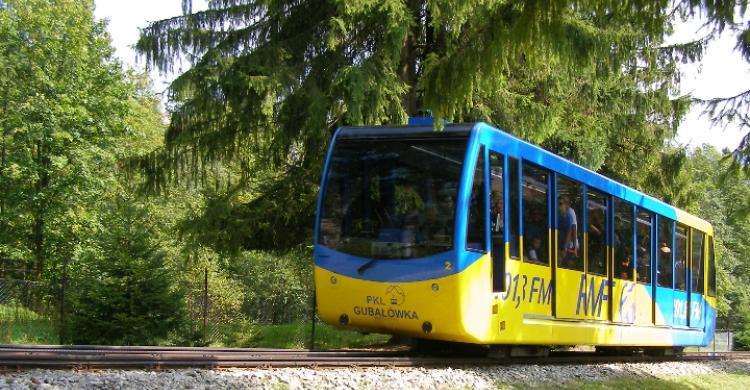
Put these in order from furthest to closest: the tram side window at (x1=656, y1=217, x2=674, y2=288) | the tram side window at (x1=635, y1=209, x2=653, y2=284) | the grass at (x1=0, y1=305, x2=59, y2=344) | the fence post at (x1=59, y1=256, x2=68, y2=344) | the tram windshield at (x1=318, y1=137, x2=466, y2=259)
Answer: the grass at (x1=0, y1=305, x2=59, y2=344) < the fence post at (x1=59, y1=256, x2=68, y2=344) < the tram side window at (x1=656, y1=217, x2=674, y2=288) < the tram side window at (x1=635, y1=209, x2=653, y2=284) < the tram windshield at (x1=318, y1=137, x2=466, y2=259)

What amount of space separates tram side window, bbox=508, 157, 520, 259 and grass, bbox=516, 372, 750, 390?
1.82m

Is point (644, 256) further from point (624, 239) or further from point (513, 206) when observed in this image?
point (513, 206)

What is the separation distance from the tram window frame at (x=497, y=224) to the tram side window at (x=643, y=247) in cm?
475

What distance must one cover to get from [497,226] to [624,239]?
4.24 m

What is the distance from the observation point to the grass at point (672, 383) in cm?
1028

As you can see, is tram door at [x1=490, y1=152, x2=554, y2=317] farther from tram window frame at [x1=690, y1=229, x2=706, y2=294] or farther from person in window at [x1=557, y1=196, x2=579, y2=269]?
tram window frame at [x1=690, y1=229, x2=706, y2=294]

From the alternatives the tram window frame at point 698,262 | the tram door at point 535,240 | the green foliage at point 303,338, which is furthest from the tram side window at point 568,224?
the green foliage at point 303,338

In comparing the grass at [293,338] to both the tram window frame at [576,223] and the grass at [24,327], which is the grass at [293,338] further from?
the tram window frame at [576,223]

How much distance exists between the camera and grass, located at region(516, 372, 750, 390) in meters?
→ 10.3

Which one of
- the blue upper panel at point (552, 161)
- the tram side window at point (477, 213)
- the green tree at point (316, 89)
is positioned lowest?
the tram side window at point (477, 213)

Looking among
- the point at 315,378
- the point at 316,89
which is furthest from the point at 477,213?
the point at 316,89

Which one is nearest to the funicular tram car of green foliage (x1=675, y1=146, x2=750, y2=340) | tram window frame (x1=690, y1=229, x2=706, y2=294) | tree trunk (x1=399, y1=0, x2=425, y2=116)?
tree trunk (x1=399, y1=0, x2=425, y2=116)

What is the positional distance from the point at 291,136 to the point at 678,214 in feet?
26.1

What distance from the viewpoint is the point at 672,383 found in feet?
39.1
